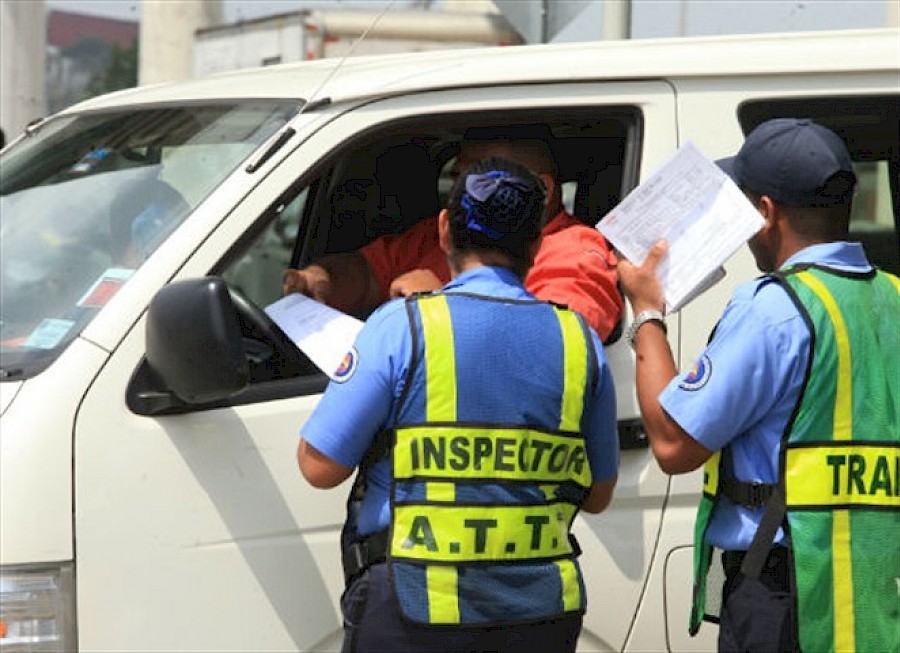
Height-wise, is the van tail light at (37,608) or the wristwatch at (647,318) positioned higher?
the wristwatch at (647,318)

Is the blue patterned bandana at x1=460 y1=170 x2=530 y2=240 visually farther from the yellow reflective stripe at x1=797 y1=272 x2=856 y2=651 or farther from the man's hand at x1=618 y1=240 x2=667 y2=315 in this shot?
the yellow reflective stripe at x1=797 y1=272 x2=856 y2=651

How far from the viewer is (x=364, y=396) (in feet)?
9.25

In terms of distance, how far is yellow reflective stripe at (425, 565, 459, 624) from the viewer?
283 centimetres

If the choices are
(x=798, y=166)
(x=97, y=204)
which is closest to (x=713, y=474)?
(x=798, y=166)

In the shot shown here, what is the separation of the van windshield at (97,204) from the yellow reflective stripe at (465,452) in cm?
84

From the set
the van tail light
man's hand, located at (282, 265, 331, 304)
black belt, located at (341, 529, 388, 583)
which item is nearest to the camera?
black belt, located at (341, 529, 388, 583)

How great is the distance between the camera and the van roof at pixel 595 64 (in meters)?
3.60

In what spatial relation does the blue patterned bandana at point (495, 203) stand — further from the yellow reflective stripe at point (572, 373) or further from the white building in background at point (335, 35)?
the white building in background at point (335, 35)

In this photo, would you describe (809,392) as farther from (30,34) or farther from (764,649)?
(30,34)

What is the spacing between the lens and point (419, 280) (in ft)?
12.3

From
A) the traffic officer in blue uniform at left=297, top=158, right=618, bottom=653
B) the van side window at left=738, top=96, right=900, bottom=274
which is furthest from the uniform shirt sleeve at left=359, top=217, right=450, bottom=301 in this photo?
the traffic officer in blue uniform at left=297, top=158, right=618, bottom=653

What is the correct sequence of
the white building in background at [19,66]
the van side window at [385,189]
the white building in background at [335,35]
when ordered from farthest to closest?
the white building in background at [19,66], the white building in background at [335,35], the van side window at [385,189]

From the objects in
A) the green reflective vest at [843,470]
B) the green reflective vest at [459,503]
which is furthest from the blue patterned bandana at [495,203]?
the green reflective vest at [843,470]

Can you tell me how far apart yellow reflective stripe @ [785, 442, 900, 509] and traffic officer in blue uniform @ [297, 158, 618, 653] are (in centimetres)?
39
